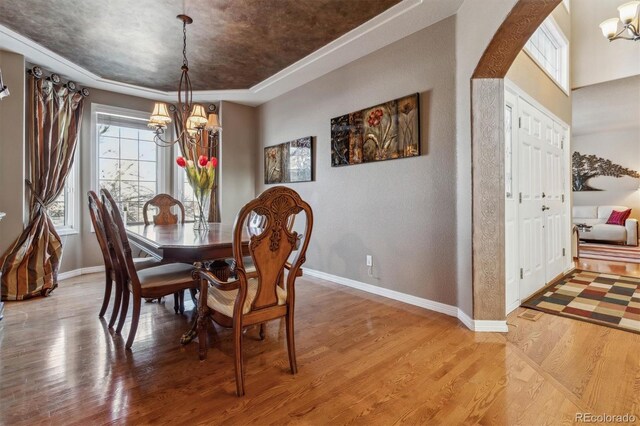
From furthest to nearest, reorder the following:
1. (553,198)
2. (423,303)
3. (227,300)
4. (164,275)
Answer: (553,198) → (423,303) → (164,275) → (227,300)

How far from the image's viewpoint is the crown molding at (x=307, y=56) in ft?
8.91

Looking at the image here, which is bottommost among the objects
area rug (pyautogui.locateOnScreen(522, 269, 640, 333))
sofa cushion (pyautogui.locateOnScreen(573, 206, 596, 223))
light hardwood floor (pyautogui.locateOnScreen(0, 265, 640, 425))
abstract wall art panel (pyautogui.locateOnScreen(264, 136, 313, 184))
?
light hardwood floor (pyautogui.locateOnScreen(0, 265, 640, 425))

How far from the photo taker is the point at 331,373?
1814 mm

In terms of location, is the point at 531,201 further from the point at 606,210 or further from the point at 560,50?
the point at 606,210

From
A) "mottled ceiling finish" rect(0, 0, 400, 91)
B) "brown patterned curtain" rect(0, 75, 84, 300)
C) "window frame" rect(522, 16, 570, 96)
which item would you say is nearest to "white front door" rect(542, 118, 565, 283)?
"window frame" rect(522, 16, 570, 96)

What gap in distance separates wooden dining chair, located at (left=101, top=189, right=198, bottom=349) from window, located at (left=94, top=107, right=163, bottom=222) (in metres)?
2.83

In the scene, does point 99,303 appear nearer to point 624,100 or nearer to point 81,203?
point 81,203

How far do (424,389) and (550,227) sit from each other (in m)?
3.09

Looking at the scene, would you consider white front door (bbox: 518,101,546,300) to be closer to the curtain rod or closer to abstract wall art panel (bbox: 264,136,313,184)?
abstract wall art panel (bbox: 264,136,313,184)

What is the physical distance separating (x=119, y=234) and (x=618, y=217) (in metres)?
9.54

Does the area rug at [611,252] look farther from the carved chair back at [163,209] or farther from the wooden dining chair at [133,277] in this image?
the carved chair back at [163,209]

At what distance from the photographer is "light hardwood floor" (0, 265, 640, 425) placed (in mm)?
1467

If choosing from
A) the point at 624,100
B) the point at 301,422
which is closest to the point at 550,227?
the point at 301,422

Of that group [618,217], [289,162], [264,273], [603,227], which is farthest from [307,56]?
[618,217]
